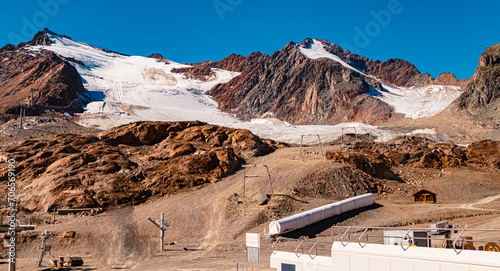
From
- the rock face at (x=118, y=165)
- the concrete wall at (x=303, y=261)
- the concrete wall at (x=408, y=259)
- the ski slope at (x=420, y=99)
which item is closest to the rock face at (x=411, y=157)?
the rock face at (x=118, y=165)

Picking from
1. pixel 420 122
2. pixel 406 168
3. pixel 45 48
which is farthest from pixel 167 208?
pixel 45 48

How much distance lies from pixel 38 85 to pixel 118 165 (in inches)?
3455

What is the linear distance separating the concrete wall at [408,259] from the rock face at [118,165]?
35.1 metres

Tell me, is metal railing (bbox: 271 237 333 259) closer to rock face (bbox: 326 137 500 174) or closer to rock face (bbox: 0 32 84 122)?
rock face (bbox: 326 137 500 174)

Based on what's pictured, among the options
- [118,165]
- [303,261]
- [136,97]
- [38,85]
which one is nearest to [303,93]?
[136,97]

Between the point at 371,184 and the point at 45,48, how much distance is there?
189 metres

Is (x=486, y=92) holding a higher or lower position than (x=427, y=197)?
higher

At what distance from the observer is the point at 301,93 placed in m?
164

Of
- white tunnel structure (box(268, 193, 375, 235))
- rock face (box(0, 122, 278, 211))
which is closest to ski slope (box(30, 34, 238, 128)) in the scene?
rock face (box(0, 122, 278, 211))

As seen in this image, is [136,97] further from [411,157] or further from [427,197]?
[427,197]

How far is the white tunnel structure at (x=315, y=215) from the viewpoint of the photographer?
32219mm

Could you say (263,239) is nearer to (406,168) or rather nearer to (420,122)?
(406,168)

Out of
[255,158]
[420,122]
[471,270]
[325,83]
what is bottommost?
[471,270]

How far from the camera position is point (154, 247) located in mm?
33938
